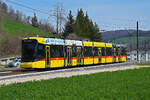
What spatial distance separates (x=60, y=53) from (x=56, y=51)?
71 centimetres

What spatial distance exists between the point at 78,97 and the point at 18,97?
2292 mm

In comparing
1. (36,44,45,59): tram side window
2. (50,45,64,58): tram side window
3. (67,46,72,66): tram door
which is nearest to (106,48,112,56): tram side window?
(67,46,72,66): tram door

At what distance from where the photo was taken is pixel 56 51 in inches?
1054

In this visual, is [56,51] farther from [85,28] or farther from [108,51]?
[85,28]

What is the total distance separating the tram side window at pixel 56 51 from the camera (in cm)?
2606

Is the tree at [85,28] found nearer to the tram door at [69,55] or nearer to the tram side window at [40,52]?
the tram door at [69,55]

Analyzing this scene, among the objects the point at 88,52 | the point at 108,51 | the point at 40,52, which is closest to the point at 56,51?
the point at 40,52

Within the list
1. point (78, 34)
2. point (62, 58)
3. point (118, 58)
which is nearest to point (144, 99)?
point (62, 58)

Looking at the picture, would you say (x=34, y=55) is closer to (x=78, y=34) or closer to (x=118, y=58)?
(x=118, y=58)

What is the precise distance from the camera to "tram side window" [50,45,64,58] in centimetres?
2606

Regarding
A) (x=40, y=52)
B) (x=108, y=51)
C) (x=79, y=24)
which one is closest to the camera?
(x=40, y=52)

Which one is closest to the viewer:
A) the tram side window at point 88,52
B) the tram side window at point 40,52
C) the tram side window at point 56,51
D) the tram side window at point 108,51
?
the tram side window at point 40,52

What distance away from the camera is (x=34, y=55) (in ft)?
78.8

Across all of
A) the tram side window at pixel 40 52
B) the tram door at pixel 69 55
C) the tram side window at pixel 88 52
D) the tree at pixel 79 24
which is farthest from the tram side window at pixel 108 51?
the tree at pixel 79 24
